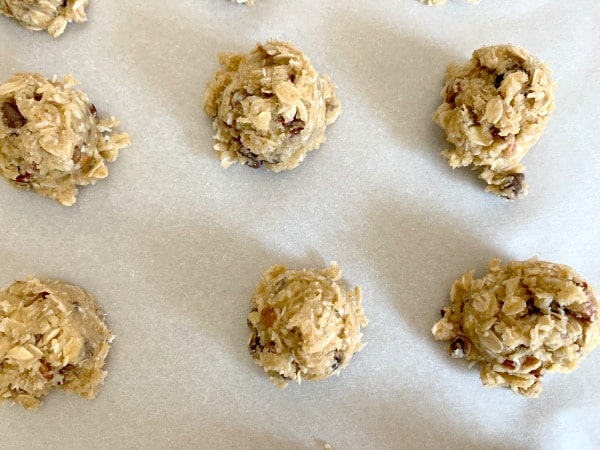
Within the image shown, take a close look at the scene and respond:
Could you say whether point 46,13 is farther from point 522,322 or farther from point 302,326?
point 522,322

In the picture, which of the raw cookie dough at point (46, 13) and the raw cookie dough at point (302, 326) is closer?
the raw cookie dough at point (302, 326)

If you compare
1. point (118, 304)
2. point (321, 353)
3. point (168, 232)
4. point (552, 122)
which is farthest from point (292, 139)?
point (552, 122)

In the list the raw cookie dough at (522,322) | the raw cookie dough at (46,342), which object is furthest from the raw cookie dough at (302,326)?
the raw cookie dough at (46,342)

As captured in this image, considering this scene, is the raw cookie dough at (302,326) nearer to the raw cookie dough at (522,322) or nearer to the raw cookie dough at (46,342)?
the raw cookie dough at (522,322)

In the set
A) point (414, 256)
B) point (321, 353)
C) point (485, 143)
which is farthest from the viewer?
point (414, 256)

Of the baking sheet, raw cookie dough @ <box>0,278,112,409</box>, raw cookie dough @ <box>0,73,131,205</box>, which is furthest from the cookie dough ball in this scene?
raw cookie dough @ <box>0,278,112,409</box>

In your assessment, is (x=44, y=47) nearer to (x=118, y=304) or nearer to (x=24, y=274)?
(x=24, y=274)
